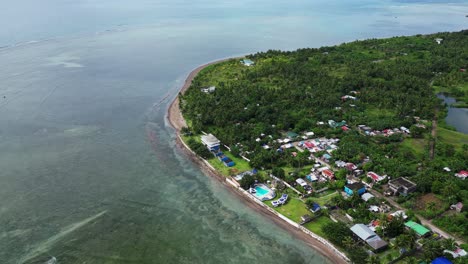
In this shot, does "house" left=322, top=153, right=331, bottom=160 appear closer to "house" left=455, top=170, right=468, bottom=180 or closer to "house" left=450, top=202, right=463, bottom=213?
"house" left=450, top=202, right=463, bottom=213


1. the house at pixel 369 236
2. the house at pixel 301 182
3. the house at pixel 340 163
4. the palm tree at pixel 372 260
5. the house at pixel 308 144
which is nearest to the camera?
the palm tree at pixel 372 260

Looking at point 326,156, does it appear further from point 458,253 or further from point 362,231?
point 458,253

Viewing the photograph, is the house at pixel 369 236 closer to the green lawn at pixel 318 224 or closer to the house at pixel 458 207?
the green lawn at pixel 318 224

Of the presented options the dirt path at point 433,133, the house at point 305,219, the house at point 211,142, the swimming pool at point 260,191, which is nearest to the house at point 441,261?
the house at point 305,219

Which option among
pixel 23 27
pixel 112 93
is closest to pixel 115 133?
pixel 112 93

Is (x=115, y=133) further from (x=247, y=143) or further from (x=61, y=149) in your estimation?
(x=247, y=143)

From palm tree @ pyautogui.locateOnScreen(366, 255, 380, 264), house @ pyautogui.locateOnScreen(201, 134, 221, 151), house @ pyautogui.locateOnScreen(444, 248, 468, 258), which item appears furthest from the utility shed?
house @ pyautogui.locateOnScreen(201, 134, 221, 151)
